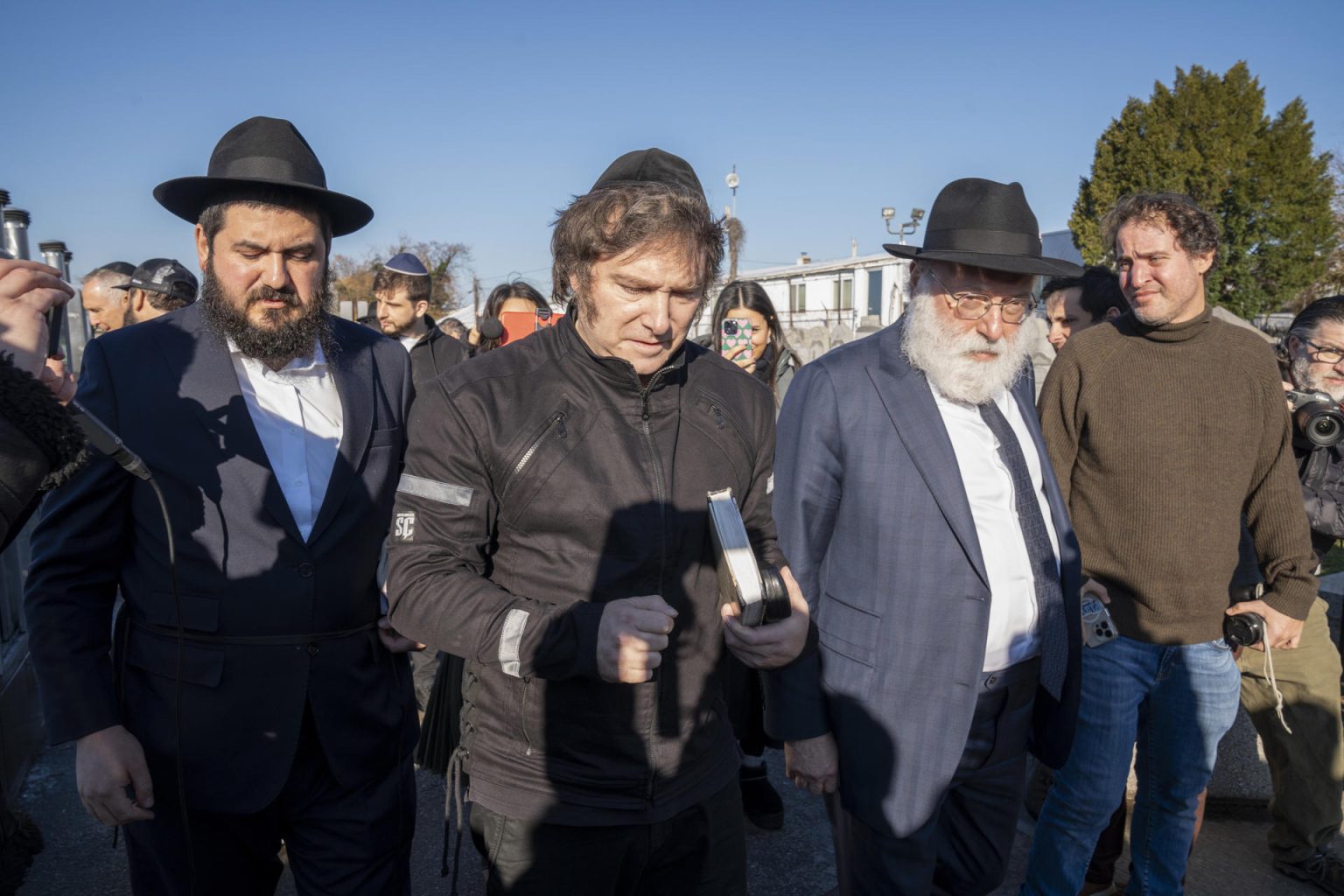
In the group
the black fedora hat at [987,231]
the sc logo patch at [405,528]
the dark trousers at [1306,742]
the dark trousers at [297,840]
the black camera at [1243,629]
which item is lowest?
the dark trousers at [1306,742]

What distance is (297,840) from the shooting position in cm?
214

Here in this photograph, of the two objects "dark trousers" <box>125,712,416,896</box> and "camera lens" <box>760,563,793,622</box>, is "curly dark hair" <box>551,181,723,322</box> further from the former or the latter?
"dark trousers" <box>125,712,416,896</box>

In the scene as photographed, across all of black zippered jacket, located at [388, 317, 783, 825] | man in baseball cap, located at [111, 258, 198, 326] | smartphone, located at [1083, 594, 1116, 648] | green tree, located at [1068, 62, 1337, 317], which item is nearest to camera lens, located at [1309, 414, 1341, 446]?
smartphone, located at [1083, 594, 1116, 648]

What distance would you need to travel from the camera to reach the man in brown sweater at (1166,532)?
283 centimetres

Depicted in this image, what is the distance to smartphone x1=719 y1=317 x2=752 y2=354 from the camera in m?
5.07

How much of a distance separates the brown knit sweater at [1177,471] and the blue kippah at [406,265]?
478 cm

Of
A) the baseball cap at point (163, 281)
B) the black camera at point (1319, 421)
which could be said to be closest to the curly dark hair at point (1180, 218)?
the black camera at point (1319, 421)

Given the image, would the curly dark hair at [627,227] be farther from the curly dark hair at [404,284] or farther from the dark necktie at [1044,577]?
the curly dark hair at [404,284]

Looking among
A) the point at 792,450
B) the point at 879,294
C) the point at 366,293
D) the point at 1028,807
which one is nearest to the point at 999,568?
the point at 792,450

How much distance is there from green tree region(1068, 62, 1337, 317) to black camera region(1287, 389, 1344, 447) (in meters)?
31.8

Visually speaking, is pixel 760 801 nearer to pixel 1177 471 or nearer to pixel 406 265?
pixel 1177 471

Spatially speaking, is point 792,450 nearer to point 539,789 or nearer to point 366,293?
point 539,789

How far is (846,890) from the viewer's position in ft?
8.30

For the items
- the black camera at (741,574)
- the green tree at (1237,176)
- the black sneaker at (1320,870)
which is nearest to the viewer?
the black camera at (741,574)
